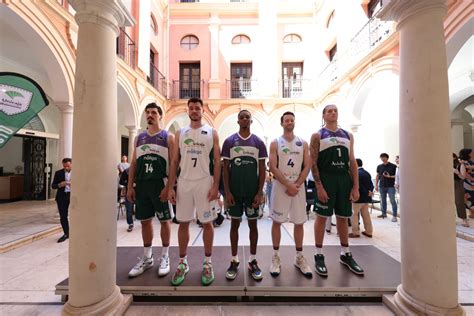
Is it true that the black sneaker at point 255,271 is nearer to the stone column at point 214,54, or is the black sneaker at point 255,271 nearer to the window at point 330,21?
the stone column at point 214,54

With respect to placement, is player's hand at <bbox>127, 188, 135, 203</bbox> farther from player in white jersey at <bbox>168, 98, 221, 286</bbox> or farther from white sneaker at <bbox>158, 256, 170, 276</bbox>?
white sneaker at <bbox>158, 256, 170, 276</bbox>

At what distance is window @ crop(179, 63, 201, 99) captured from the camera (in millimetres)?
14544

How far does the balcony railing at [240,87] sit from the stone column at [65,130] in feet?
30.4

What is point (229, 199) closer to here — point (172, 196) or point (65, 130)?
point (172, 196)

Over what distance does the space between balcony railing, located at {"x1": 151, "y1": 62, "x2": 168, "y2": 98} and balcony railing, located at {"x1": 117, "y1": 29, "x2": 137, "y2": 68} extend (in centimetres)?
247

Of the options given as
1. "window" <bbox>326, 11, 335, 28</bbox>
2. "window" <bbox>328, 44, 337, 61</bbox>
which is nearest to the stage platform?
"window" <bbox>328, 44, 337, 61</bbox>

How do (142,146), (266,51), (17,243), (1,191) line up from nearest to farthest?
(142,146) → (17,243) → (1,191) → (266,51)

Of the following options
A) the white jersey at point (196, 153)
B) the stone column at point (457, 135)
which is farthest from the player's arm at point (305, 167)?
the stone column at point (457, 135)

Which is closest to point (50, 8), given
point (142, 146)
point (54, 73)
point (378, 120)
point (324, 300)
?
point (54, 73)

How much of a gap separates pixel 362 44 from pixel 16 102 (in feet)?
33.2

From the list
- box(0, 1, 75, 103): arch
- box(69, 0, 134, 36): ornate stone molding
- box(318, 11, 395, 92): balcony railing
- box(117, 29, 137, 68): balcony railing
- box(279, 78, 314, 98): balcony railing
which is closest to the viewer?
box(69, 0, 134, 36): ornate stone molding

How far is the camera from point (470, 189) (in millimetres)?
6086

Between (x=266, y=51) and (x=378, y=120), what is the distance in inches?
→ 273

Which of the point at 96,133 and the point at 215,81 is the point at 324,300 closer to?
the point at 96,133
